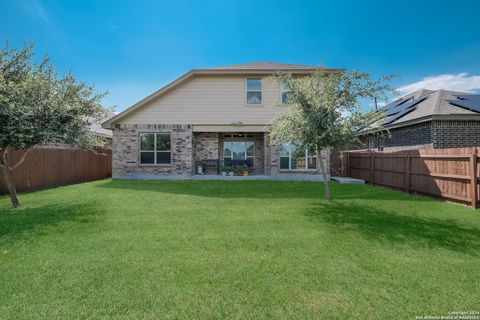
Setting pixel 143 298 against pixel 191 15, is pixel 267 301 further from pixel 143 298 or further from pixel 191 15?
pixel 191 15

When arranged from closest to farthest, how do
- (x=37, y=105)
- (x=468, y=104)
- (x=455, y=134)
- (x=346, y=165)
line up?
(x=37, y=105), (x=455, y=134), (x=468, y=104), (x=346, y=165)

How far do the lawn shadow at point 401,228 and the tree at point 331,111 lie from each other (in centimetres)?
210

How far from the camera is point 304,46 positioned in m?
15.4

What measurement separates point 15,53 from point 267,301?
9.74 metres

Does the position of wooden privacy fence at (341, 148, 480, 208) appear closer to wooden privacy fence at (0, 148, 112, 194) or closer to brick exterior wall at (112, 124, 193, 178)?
brick exterior wall at (112, 124, 193, 178)

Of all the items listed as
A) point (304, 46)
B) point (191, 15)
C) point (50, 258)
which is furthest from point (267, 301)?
point (304, 46)

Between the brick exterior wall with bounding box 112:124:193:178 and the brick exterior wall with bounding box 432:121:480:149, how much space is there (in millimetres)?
Result: 11615

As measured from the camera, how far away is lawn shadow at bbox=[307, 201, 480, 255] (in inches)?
190

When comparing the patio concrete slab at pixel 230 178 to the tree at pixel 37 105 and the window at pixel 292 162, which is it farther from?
the tree at pixel 37 105

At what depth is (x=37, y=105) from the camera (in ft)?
23.2

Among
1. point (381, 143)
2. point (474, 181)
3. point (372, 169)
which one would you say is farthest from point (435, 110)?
point (474, 181)

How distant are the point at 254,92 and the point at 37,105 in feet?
32.8

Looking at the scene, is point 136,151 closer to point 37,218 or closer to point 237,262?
point 37,218

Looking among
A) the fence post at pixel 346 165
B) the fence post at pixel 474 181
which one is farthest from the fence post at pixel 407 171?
the fence post at pixel 346 165
